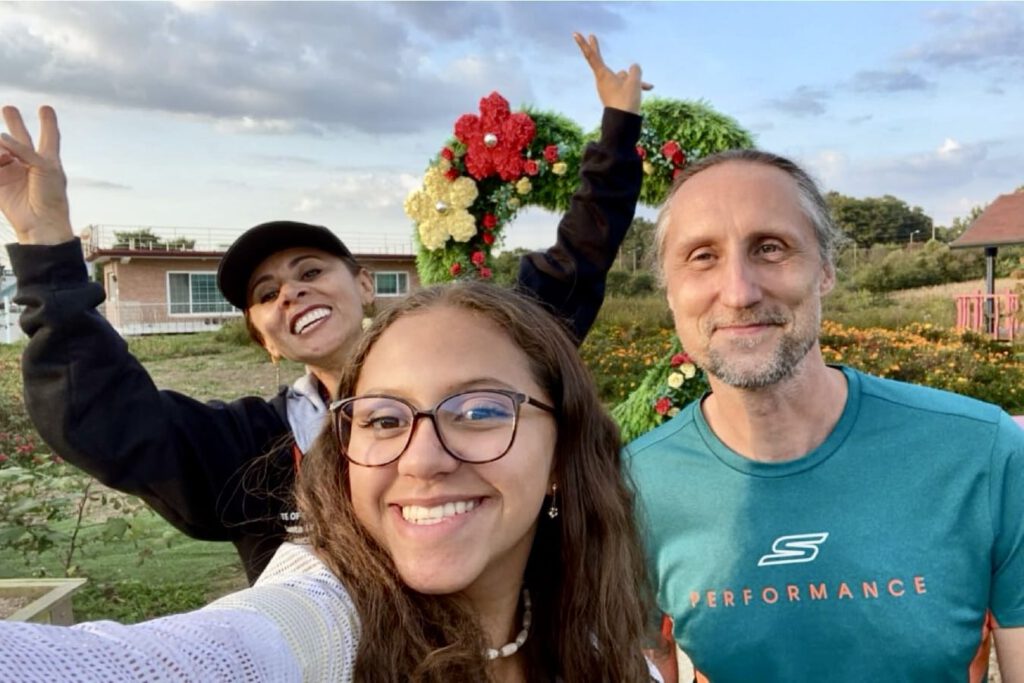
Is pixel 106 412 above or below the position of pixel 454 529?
above

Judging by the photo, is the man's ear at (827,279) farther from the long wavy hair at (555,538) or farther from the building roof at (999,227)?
the building roof at (999,227)

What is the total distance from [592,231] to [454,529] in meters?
1.41

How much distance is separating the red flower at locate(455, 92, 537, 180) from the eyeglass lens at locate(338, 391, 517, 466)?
3.57m

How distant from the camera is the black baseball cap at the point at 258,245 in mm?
1965

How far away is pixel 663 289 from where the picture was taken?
192 centimetres

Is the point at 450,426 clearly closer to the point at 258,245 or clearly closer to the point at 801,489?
the point at 801,489

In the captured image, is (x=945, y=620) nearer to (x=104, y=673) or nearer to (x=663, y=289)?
(x=663, y=289)

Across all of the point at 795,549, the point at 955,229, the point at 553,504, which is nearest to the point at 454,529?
the point at 553,504

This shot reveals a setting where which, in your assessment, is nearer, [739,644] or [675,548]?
[739,644]

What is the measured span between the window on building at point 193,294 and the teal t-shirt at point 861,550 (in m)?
12.1

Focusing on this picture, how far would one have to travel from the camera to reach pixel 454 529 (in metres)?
1.05

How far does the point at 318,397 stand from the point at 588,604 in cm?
97

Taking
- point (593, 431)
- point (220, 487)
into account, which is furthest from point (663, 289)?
point (220, 487)

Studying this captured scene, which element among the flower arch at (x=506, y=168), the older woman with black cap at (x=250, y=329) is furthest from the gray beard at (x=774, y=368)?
the flower arch at (x=506, y=168)
